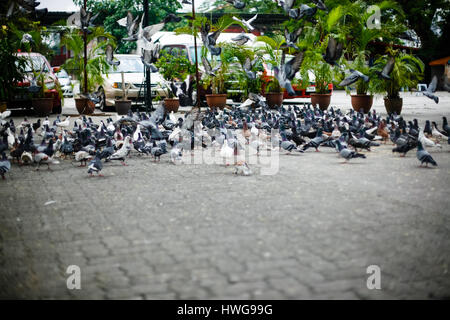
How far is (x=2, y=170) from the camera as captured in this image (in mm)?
5820

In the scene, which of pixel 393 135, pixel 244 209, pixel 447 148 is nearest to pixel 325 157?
pixel 393 135

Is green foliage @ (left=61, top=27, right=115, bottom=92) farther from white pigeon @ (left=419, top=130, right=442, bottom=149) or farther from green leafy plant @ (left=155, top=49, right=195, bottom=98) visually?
white pigeon @ (left=419, top=130, right=442, bottom=149)

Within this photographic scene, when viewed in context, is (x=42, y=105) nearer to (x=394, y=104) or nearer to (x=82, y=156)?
(x=82, y=156)

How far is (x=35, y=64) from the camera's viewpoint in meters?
15.2

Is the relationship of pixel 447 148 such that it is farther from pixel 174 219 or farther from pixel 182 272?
pixel 182 272

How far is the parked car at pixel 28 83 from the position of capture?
47.6ft

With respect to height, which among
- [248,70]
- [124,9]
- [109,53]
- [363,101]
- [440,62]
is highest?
[124,9]

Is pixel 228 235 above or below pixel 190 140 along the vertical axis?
below

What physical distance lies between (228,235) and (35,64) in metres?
13.6

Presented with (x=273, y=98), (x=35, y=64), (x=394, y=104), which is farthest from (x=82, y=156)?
(x=273, y=98)

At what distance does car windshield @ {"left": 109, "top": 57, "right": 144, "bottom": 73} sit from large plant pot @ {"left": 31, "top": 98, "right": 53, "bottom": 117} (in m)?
2.87
